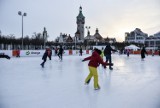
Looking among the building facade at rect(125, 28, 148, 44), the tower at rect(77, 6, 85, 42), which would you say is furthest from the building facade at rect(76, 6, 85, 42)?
the building facade at rect(125, 28, 148, 44)

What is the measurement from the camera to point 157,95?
531 centimetres

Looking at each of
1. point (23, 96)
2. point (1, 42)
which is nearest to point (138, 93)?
point (23, 96)

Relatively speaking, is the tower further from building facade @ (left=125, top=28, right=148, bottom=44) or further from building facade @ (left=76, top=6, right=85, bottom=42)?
building facade @ (left=125, top=28, right=148, bottom=44)

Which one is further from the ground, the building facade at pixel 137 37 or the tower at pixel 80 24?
the tower at pixel 80 24

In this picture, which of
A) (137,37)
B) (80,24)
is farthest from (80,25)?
(137,37)

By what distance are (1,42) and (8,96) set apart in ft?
126

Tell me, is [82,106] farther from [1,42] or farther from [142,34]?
[142,34]

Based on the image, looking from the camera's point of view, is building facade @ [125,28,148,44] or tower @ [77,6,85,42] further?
building facade @ [125,28,148,44]

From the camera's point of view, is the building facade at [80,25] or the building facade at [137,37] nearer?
the building facade at [80,25]

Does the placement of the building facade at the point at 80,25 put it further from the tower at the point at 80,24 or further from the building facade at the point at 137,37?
the building facade at the point at 137,37

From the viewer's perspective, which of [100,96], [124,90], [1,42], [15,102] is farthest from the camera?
[1,42]

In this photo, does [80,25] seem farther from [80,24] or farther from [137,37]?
[137,37]

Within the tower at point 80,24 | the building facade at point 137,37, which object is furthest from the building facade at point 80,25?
the building facade at point 137,37

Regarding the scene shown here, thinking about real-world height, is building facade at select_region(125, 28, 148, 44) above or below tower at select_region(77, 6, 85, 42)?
below
